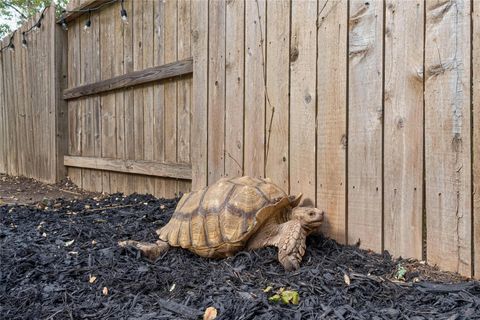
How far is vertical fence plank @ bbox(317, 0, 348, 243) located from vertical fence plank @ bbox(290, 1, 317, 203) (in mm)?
52

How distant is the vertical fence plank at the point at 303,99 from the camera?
9.38 ft

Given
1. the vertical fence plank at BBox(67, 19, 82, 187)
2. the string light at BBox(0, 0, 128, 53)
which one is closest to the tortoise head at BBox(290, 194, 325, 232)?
the string light at BBox(0, 0, 128, 53)

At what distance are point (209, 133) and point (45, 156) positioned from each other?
4043 mm

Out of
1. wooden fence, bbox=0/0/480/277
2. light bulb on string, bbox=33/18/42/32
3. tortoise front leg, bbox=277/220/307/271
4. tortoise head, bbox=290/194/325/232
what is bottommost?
tortoise front leg, bbox=277/220/307/271

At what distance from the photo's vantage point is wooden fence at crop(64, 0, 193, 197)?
4.34 meters

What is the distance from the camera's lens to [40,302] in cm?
210

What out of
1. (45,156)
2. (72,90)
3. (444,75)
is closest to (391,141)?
(444,75)

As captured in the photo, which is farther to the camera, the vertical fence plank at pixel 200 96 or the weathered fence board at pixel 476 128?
the vertical fence plank at pixel 200 96

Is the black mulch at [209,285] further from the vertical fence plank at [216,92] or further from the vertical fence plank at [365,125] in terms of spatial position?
the vertical fence plank at [216,92]

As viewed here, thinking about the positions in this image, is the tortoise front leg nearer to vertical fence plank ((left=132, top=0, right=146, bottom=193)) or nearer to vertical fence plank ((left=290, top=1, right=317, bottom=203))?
vertical fence plank ((left=290, top=1, right=317, bottom=203))

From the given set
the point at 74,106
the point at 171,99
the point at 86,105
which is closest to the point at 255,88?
the point at 171,99

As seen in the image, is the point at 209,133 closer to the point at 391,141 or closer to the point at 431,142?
the point at 391,141

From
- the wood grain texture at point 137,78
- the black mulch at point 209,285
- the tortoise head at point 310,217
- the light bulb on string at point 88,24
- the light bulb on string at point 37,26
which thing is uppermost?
the light bulb on string at point 37,26

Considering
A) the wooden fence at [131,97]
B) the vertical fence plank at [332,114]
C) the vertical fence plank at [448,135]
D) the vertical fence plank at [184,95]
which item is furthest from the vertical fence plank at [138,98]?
the vertical fence plank at [448,135]
